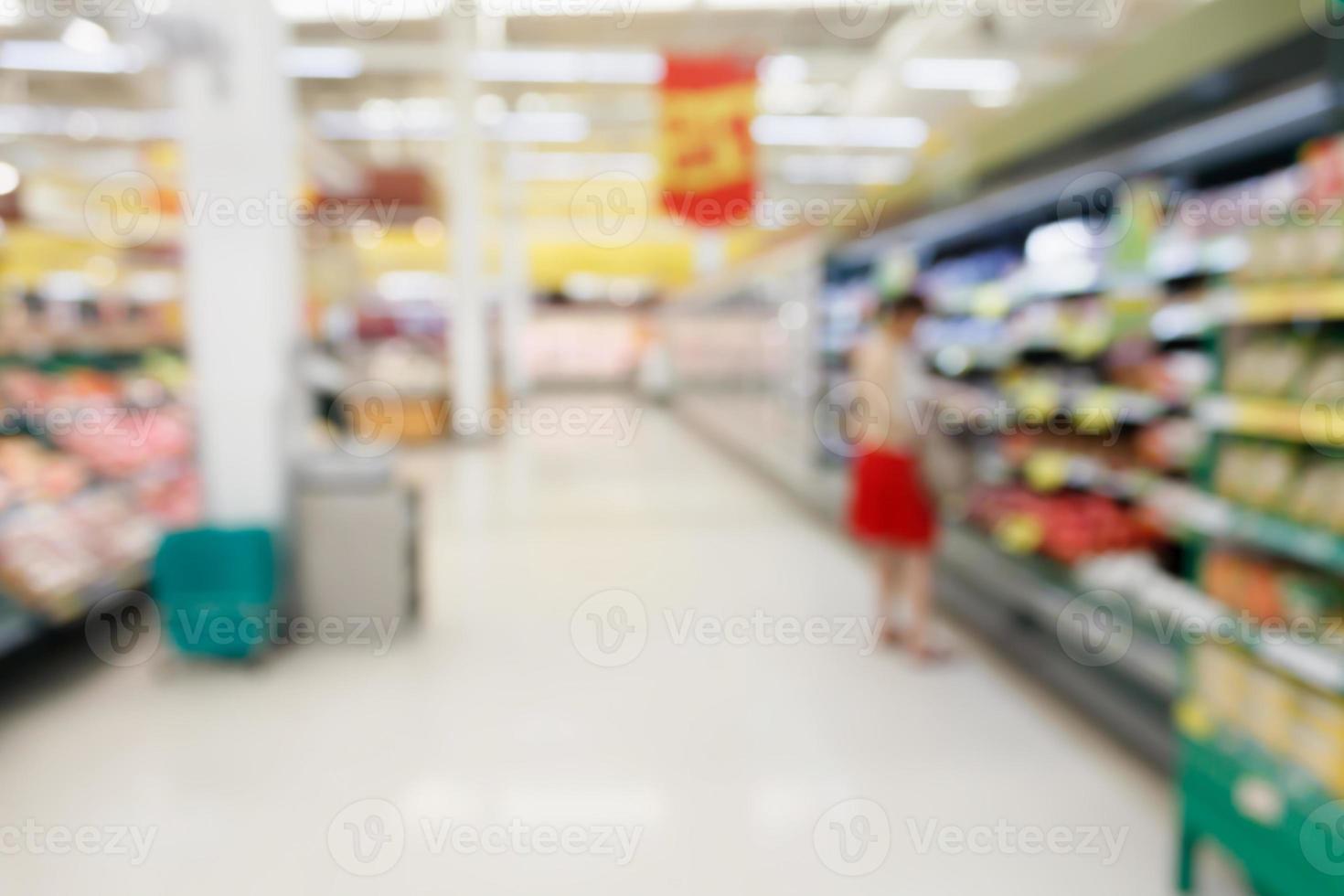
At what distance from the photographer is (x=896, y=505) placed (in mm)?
4105

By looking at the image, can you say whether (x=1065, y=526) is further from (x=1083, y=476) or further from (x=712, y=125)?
(x=712, y=125)

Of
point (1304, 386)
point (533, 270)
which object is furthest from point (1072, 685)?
point (533, 270)

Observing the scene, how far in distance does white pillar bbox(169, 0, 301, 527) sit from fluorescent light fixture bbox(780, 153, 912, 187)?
486 inches

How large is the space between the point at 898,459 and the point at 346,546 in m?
2.50

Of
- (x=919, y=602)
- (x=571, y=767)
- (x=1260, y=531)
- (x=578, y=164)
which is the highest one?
(x=578, y=164)

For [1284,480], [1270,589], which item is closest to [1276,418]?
[1284,480]

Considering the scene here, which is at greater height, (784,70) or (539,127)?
(784,70)

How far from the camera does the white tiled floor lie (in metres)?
2.45

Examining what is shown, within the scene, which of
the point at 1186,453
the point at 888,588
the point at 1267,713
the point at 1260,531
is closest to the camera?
the point at 1267,713

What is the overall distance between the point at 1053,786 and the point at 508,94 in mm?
12836

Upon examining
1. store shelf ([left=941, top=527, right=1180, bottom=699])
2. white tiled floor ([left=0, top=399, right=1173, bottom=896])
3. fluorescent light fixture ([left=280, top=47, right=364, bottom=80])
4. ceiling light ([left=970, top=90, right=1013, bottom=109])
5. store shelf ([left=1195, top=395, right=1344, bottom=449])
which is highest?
ceiling light ([left=970, top=90, right=1013, bottom=109])

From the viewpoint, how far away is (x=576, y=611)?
474 cm

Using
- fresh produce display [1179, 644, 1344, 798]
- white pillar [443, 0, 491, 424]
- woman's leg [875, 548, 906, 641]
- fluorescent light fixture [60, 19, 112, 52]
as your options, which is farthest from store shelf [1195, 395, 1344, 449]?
white pillar [443, 0, 491, 424]

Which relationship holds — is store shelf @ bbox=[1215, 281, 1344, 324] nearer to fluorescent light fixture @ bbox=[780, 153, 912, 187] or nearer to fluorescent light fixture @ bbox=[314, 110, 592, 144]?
fluorescent light fixture @ bbox=[314, 110, 592, 144]
